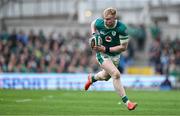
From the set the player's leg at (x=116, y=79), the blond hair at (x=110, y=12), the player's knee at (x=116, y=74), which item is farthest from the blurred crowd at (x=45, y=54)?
the blond hair at (x=110, y=12)

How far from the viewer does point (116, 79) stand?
56.6 feet

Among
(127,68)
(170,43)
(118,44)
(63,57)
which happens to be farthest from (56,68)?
(118,44)

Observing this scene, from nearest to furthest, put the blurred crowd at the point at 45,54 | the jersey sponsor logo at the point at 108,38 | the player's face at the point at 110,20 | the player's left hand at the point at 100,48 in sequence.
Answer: the player's face at the point at 110,20
the player's left hand at the point at 100,48
the jersey sponsor logo at the point at 108,38
the blurred crowd at the point at 45,54

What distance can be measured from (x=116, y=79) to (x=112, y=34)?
1.17 metres

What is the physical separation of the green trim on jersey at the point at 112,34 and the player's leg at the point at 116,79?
351 mm

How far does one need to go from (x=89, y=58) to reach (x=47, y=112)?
63.4 ft

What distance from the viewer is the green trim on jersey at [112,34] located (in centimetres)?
1753

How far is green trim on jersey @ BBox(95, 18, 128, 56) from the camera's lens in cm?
1753

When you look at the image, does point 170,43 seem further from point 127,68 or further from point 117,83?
point 117,83

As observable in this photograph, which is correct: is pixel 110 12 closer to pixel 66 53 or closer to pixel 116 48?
pixel 116 48

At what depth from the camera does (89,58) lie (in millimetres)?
35688

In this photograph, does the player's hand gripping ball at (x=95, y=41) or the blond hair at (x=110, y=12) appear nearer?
the blond hair at (x=110, y=12)

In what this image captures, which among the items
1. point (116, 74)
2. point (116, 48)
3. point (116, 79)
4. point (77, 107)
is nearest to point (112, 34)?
point (116, 48)

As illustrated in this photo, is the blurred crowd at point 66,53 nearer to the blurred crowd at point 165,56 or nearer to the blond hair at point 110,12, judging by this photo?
the blurred crowd at point 165,56
